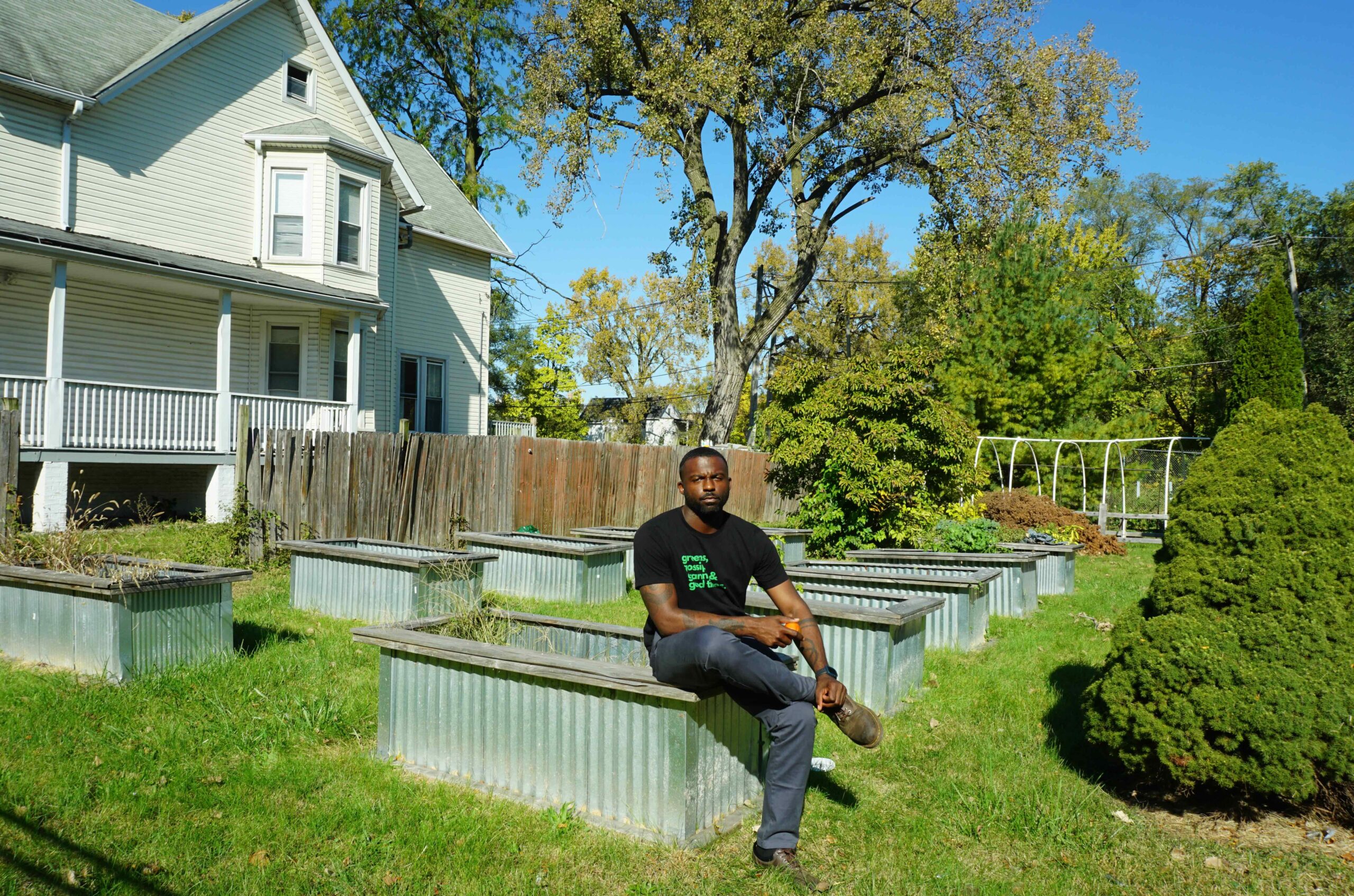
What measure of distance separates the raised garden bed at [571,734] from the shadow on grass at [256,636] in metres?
2.61

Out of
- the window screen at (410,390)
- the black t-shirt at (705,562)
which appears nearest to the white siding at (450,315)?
the window screen at (410,390)

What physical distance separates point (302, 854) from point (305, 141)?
1795cm

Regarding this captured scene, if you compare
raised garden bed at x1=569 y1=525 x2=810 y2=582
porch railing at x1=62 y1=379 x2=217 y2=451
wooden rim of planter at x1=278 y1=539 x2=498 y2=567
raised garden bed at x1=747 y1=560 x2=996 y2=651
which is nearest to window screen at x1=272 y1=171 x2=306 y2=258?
porch railing at x1=62 y1=379 x2=217 y2=451

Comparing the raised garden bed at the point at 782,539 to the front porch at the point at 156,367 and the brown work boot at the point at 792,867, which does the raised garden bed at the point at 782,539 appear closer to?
the front porch at the point at 156,367

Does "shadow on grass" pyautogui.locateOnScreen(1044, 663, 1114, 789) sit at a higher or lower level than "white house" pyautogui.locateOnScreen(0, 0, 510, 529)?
lower

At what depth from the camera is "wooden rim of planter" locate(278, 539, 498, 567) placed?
9070 millimetres

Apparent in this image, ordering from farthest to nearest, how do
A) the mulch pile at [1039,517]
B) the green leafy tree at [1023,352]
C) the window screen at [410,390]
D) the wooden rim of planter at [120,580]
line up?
the green leafy tree at [1023,352] < the window screen at [410,390] < the mulch pile at [1039,517] < the wooden rim of planter at [120,580]

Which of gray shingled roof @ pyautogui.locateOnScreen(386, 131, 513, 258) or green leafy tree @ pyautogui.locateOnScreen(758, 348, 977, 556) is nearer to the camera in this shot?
green leafy tree @ pyautogui.locateOnScreen(758, 348, 977, 556)

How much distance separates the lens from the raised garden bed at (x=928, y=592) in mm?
8445

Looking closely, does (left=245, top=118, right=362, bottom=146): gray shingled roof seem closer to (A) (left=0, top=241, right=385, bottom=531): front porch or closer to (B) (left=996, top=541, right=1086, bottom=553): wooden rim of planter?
(A) (left=0, top=241, right=385, bottom=531): front porch

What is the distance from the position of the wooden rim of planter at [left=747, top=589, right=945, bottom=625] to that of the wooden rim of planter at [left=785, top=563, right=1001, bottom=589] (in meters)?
1.10

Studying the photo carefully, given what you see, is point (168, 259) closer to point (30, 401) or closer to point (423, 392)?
point (30, 401)

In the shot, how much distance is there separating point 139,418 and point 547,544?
27.9 ft

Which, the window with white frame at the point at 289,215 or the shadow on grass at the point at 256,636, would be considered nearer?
the shadow on grass at the point at 256,636
